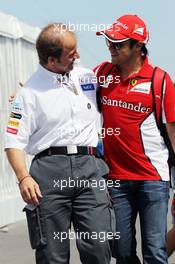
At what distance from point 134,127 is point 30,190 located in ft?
2.73

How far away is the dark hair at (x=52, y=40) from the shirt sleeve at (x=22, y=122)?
0.25 meters

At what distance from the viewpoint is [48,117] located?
14.1ft

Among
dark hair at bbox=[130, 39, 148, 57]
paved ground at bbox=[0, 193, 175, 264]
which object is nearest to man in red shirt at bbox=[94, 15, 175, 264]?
dark hair at bbox=[130, 39, 148, 57]

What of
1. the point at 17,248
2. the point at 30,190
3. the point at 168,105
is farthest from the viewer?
the point at 17,248

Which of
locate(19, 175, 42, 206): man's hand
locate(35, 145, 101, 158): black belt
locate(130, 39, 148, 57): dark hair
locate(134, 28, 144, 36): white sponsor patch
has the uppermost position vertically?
locate(134, 28, 144, 36): white sponsor patch

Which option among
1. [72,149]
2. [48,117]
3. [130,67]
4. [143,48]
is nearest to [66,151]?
[72,149]

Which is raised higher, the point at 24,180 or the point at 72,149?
the point at 72,149

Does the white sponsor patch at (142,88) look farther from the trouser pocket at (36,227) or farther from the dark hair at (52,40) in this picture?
the trouser pocket at (36,227)

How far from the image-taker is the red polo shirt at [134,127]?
15.2 feet

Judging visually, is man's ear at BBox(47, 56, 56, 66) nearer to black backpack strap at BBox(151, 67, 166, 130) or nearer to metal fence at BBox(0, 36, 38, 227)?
black backpack strap at BBox(151, 67, 166, 130)

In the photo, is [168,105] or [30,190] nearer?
[30,190]

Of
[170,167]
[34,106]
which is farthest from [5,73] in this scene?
[34,106]

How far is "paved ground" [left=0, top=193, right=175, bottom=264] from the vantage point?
735 centimetres

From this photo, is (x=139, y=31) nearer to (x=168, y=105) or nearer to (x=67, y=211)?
(x=168, y=105)
